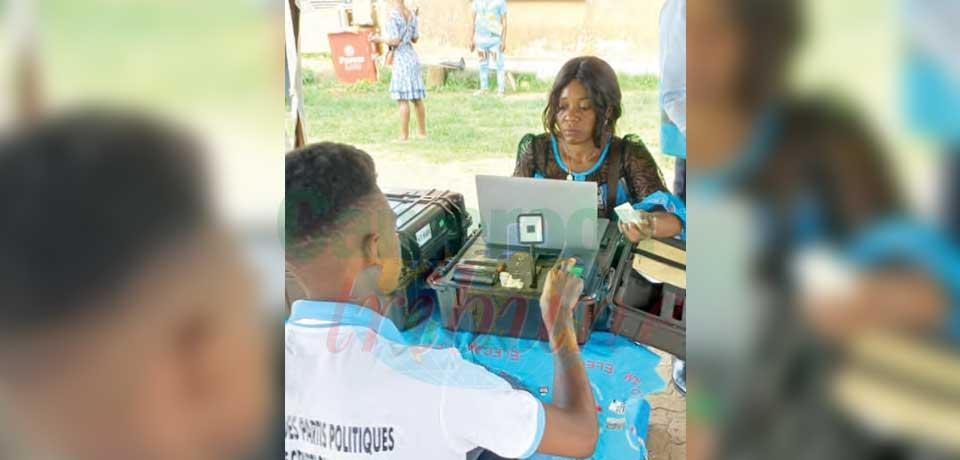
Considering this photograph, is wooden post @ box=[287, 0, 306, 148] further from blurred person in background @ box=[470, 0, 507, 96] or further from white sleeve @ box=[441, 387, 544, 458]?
white sleeve @ box=[441, 387, 544, 458]

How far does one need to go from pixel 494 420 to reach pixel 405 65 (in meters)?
0.78

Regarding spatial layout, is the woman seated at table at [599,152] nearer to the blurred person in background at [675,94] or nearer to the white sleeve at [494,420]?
the blurred person in background at [675,94]

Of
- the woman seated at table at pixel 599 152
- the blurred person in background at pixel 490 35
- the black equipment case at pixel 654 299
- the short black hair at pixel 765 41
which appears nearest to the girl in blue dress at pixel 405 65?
the blurred person in background at pixel 490 35

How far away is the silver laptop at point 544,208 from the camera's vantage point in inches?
61.3

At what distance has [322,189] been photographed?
1809 mm

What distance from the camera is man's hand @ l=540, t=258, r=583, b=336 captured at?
1.56 metres

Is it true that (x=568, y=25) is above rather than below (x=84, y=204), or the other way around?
above

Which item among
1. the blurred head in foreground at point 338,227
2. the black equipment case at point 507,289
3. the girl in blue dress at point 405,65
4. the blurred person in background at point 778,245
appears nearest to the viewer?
the blurred person in background at point 778,245

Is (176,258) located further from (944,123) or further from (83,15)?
(944,123)

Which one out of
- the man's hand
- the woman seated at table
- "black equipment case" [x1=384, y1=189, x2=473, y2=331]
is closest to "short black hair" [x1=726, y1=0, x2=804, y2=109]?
the woman seated at table

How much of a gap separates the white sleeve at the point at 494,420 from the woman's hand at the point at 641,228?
1.29 ft

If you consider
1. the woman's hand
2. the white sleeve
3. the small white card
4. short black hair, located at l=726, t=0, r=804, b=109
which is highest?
short black hair, located at l=726, t=0, r=804, b=109

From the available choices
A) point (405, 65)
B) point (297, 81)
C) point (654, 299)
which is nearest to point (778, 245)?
point (654, 299)

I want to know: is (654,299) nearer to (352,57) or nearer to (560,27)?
(560,27)
